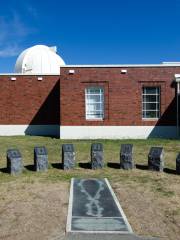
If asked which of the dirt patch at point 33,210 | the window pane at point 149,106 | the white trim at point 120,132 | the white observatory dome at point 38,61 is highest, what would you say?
the white observatory dome at point 38,61

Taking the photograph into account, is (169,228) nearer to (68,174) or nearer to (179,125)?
(68,174)

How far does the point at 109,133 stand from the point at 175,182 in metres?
14.6

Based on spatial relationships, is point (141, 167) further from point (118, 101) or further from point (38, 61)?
point (38, 61)

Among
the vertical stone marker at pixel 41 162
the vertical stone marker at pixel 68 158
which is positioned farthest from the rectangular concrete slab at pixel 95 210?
the vertical stone marker at pixel 68 158

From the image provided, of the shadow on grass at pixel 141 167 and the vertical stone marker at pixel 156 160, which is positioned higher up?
the vertical stone marker at pixel 156 160

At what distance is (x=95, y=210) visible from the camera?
28.4 feet

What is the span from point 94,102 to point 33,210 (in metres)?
18.1

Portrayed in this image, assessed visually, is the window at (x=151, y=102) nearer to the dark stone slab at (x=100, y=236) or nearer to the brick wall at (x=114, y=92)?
the brick wall at (x=114, y=92)

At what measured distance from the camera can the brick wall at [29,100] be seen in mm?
29672

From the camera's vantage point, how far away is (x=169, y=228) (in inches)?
296

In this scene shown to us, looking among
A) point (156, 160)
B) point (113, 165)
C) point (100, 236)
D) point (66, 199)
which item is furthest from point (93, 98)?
point (100, 236)

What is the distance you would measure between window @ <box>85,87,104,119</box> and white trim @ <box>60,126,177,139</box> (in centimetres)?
82

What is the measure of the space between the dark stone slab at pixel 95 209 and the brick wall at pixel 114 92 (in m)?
15.0

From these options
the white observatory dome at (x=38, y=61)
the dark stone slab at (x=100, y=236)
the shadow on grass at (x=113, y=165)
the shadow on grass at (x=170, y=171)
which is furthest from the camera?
the white observatory dome at (x=38, y=61)
